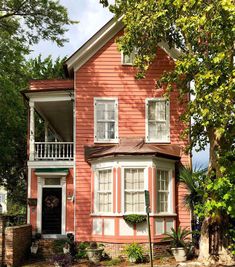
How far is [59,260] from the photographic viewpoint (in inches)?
679

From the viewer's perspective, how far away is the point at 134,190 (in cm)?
1900

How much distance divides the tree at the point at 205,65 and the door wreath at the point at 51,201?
6.96 meters

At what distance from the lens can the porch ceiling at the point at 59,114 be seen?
893 inches

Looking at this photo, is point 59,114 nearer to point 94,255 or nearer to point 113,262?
point 94,255

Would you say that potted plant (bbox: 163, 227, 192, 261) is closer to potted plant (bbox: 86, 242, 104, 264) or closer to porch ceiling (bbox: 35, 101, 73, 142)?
potted plant (bbox: 86, 242, 104, 264)

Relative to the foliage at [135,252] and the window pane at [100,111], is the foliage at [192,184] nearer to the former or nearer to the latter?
the foliage at [135,252]

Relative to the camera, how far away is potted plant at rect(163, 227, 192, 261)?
17.7 m

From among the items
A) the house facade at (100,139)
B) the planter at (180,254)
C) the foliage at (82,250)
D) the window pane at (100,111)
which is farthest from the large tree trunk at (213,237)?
the window pane at (100,111)

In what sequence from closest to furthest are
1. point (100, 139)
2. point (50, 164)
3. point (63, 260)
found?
point (63, 260) < point (100, 139) < point (50, 164)

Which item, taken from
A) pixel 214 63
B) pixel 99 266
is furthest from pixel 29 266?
pixel 214 63

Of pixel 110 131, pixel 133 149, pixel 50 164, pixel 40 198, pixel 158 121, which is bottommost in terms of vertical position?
pixel 40 198

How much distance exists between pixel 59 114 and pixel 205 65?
11.3 m

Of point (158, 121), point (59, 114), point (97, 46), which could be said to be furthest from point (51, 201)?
point (97, 46)

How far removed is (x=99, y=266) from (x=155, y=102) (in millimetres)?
7472
